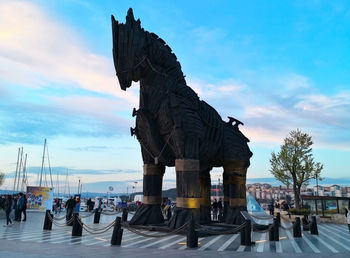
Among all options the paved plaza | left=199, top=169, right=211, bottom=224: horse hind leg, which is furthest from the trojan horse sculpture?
the paved plaza

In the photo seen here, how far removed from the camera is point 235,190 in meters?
13.2

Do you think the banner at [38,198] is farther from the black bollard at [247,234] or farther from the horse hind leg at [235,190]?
the black bollard at [247,234]

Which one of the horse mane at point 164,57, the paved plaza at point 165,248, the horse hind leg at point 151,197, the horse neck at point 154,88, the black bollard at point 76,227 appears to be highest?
the horse mane at point 164,57

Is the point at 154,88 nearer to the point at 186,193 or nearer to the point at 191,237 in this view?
the point at 186,193

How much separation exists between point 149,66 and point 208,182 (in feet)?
19.9

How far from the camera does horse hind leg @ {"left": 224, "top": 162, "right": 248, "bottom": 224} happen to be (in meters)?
13.0

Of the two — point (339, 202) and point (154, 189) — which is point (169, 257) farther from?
point (339, 202)

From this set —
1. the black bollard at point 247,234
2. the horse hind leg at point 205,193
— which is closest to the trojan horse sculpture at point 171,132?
the horse hind leg at point 205,193

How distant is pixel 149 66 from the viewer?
38.3 feet

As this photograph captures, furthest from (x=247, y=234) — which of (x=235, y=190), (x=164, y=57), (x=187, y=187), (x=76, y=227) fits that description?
(x=164, y=57)

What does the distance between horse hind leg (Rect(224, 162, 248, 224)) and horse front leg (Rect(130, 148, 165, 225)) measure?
2889mm

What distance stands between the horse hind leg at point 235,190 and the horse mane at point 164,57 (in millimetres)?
4183

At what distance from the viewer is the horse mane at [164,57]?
11789 mm

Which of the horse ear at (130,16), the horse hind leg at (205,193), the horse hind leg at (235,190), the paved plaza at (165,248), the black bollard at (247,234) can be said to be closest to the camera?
the paved plaza at (165,248)
